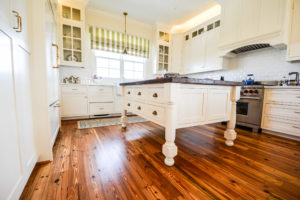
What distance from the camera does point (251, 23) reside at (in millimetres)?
2398

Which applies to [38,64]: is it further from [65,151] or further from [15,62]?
[65,151]

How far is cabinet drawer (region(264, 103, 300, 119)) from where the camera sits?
1936 millimetres

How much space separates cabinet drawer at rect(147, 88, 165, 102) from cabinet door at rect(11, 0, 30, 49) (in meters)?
1.13

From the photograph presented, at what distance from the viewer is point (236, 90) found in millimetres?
1576

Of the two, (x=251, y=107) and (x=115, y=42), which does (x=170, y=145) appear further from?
(x=115, y=42)

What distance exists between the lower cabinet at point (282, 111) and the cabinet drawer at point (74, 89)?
12.6 feet

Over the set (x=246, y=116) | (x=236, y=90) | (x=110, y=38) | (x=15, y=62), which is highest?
(x=110, y=38)

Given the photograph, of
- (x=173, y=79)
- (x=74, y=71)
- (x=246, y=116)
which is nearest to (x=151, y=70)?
(x=74, y=71)

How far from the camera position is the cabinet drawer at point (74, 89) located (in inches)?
112

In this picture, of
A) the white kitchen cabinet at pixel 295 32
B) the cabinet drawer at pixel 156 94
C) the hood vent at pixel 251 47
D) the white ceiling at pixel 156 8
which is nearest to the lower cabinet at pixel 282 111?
the white kitchen cabinet at pixel 295 32

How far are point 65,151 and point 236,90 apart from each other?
2.24 meters

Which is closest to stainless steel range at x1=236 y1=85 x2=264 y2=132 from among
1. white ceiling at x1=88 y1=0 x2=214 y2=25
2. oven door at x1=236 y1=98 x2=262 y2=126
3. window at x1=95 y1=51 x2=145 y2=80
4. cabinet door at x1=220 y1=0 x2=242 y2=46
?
oven door at x1=236 y1=98 x2=262 y2=126

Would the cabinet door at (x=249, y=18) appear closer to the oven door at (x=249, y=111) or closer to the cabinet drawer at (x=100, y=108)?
the oven door at (x=249, y=111)

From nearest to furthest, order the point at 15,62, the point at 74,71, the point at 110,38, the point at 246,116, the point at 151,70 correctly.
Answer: the point at 15,62
the point at 246,116
the point at 74,71
the point at 110,38
the point at 151,70
